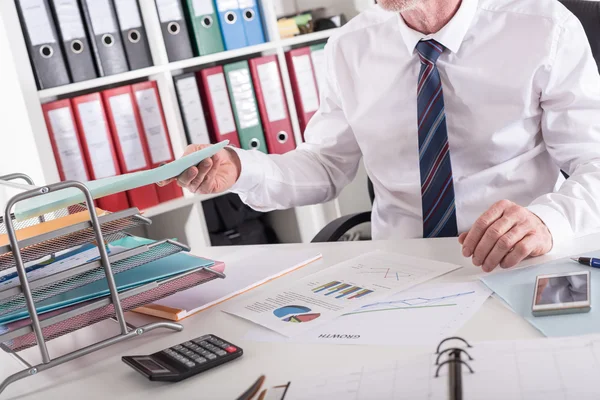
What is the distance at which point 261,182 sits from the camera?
1554 mm

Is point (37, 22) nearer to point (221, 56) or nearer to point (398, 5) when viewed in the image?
point (221, 56)

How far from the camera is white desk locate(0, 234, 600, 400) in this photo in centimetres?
83

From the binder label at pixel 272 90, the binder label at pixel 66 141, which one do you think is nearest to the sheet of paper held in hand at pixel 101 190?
the binder label at pixel 66 141

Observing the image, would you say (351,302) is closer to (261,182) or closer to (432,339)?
(432,339)

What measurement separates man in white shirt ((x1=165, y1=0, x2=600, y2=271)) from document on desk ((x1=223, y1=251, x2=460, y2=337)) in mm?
286

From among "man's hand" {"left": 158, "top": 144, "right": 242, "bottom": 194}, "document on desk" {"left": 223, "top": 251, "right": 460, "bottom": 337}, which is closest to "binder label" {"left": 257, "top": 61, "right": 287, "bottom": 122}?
"man's hand" {"left": 158, "top": 144, "right": 242, "bottom": 194}

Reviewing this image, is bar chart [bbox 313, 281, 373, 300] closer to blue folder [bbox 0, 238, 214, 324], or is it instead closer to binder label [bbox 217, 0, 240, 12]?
blue folder [bbox 0, 238, 214, 324]

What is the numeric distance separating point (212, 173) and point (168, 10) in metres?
1.13

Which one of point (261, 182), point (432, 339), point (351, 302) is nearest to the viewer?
point (432, 339)

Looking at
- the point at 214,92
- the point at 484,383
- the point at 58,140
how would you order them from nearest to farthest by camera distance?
1. the point at 484,383
2. the point at 58,140
3. the point at 214,92

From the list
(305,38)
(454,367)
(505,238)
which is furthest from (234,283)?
(305,38)

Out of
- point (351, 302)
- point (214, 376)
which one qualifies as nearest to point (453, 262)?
point (351, 302)

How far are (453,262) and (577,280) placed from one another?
9.1 inches

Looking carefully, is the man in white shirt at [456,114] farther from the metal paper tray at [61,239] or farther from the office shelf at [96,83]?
the office shelf at [96,83]
